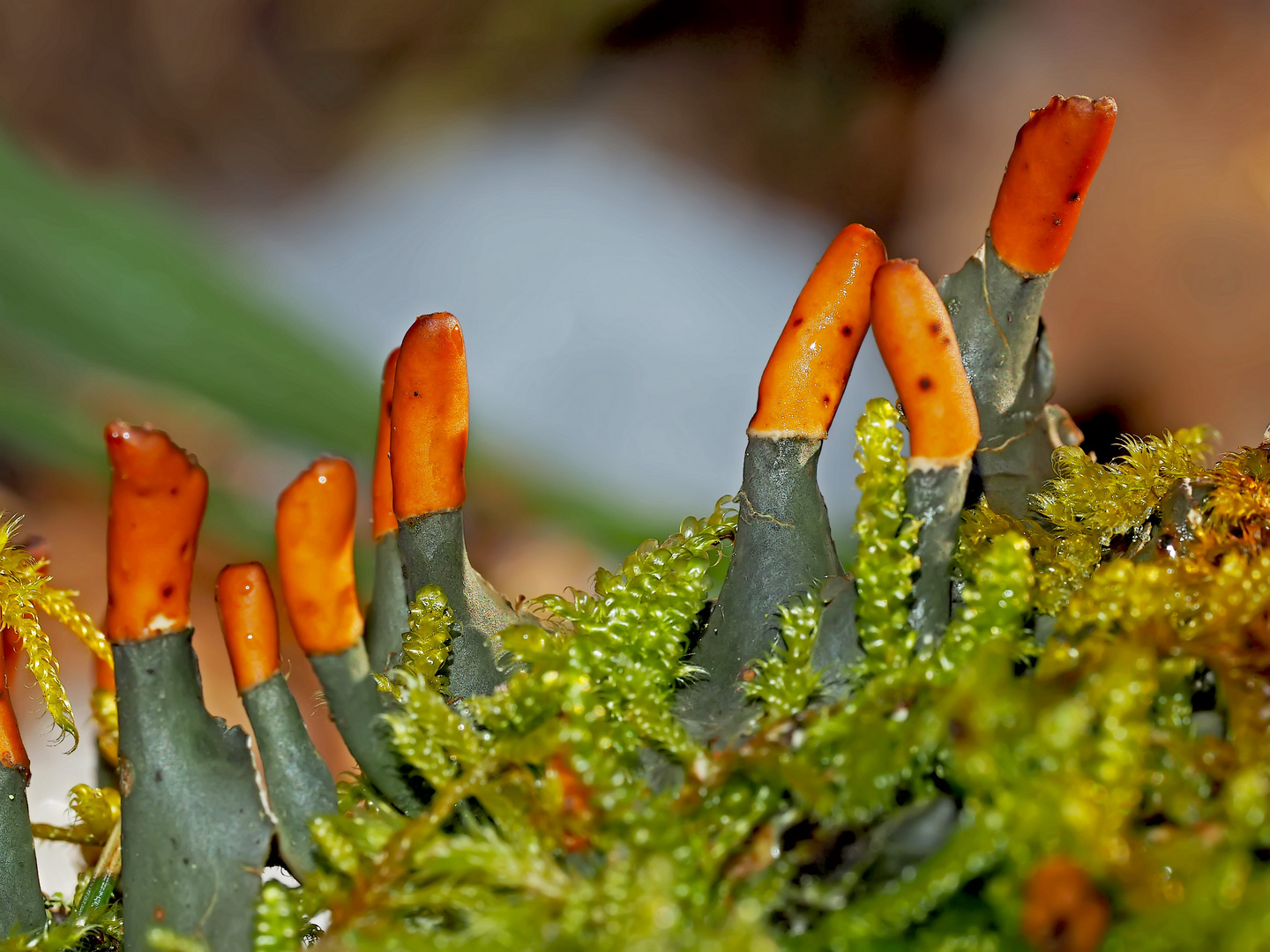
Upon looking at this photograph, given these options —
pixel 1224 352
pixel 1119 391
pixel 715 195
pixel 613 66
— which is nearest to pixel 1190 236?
pixel 1224 352

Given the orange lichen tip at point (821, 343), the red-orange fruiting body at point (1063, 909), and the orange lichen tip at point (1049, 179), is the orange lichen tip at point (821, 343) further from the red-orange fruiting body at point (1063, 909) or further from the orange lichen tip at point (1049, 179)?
the red-orange fruiting body at point (1063, 909)

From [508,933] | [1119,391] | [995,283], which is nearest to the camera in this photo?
[508,933]

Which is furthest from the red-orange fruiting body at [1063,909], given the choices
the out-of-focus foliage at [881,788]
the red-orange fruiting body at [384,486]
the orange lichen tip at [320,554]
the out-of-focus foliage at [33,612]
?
the out-of-focus foliage at [33,612]

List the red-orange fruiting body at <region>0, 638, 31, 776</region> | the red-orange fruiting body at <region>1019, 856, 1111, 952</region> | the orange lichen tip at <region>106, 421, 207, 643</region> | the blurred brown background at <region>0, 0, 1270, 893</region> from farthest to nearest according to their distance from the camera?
1. the blurred brown background at <region>0, 0, 1270, 893</region>
2. the red-orange fruiting body at <region>0, 638, 31, 776</region>
3. the orange lichen tip at <region>106, 421, 207, 643</region>
4. the red-orange fruiting body at <region>1019, 856, 1111, 952</region>

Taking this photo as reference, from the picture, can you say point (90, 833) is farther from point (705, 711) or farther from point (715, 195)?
point (715, 195)

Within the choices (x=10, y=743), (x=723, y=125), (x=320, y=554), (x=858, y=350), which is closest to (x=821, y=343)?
(x=858, y=350)

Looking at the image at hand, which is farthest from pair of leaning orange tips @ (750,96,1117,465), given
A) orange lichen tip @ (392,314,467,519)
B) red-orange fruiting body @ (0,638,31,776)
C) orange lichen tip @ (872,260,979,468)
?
red-orange fruiting body @ (0,638,31,776)

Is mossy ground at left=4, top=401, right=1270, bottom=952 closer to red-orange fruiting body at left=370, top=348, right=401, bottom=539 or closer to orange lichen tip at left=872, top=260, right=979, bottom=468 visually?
orange lichen tip at left=872, top=260, right=979, bottom=468
